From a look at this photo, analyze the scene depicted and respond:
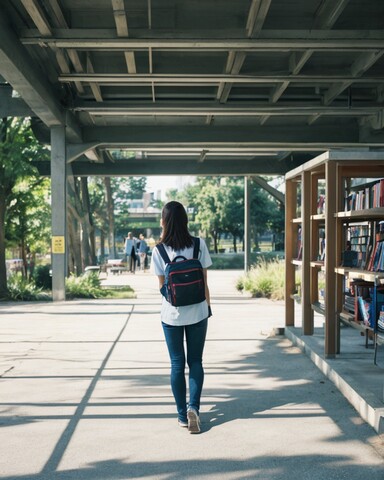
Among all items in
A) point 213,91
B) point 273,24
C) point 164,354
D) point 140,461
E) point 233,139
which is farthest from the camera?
point 233,139

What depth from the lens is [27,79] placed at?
514 inches

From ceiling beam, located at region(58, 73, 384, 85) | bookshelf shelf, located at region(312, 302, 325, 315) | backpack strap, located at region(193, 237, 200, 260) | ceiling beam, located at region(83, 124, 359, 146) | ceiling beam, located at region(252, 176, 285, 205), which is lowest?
bookshelf shelf, located at region(312, 302, 325, 315)

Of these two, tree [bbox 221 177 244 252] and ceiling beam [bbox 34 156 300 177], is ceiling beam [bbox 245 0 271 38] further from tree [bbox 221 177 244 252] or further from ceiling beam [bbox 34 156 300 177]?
tree [bbox 221 177 244 252]

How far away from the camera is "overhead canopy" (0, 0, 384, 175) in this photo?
38.9 ft

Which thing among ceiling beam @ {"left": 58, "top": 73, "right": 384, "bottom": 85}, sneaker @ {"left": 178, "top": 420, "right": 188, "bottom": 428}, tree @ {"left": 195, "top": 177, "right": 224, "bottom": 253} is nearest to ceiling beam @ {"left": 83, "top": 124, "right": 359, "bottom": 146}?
ceiling beam @ {"left": 58, "top": 73, "right": 384, "bottom": 85}

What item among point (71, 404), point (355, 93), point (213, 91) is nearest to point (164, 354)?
point (71, 404)

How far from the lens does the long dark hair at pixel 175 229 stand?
589 centimetres

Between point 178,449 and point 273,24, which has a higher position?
point 273,24

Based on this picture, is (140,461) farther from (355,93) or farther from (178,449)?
(355,93)

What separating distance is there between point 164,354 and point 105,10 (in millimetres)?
5907

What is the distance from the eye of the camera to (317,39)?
39.2 ft

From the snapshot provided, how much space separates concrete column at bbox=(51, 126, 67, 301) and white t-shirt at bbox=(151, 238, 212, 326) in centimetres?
1277

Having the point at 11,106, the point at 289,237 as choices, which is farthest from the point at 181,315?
the point at 11,106

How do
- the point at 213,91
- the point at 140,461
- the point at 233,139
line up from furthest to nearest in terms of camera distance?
1. the point at 233,139
2. the point at 213,91
3. the point at 140,461
